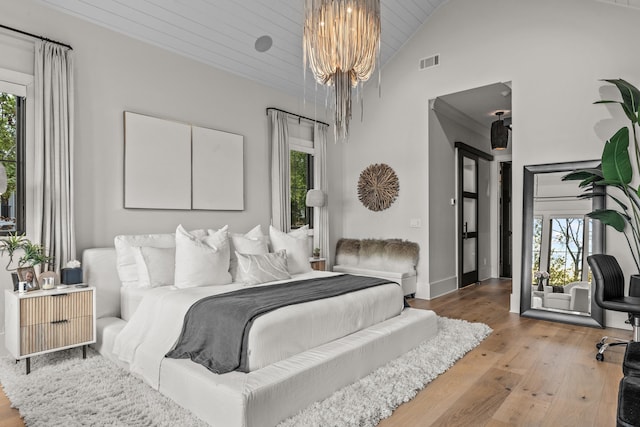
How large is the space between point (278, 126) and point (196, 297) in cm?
308

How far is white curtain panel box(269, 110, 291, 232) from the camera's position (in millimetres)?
5328

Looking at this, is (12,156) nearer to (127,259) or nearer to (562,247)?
(127,259)

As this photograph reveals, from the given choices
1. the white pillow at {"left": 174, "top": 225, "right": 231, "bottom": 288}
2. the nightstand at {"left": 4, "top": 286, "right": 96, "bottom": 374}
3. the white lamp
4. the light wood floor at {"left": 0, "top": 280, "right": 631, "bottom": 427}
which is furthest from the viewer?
the white lamp

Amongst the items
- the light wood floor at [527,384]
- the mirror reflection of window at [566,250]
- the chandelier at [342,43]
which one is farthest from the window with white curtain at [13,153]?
the mirror reflection of window at [566,250]

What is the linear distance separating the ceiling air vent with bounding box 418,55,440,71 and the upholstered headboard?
181 inches

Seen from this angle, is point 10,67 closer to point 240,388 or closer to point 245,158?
point 245,158

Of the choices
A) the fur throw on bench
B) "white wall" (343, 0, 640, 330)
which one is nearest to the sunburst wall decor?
"white wall" (343, 0, 640, 330)

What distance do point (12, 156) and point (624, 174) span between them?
551 centimetres

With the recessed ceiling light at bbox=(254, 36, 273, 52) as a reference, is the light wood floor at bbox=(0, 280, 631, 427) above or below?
below

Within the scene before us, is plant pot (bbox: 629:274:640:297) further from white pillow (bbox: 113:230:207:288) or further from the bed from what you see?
white pillow (bbox: 113:230:207:288)

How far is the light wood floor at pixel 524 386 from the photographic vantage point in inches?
90.5

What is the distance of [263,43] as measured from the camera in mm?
4754

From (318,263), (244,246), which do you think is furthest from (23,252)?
(318,263)

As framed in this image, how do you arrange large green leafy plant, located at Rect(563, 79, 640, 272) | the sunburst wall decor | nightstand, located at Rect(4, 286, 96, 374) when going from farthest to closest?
1. the sunburst wall decor
2. large green leafy plant, located at Rect(563, 79, 640, 272)
3. nightstand, located at Rect(4, 286, 96, 374)
